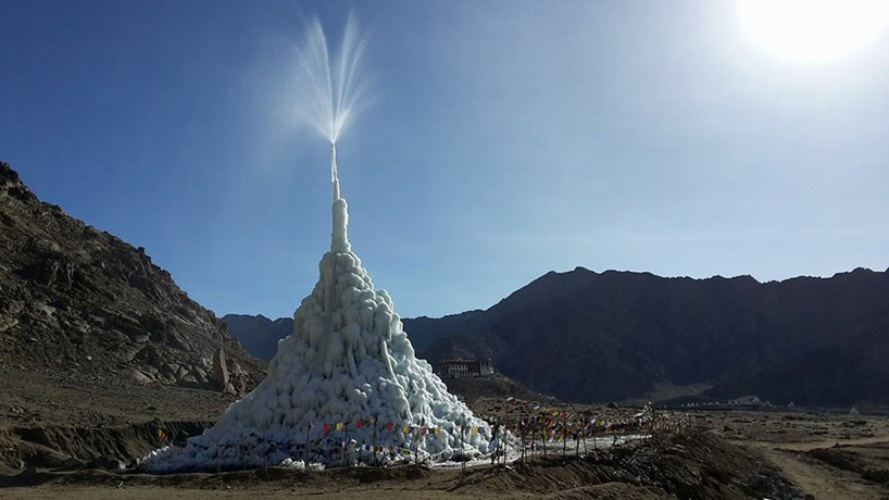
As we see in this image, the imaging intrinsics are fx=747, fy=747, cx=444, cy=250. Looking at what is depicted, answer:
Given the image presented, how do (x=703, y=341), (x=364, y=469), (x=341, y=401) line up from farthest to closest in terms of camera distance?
(x=703, y=341) → (x=341, y=401) → (x=364, y=469)

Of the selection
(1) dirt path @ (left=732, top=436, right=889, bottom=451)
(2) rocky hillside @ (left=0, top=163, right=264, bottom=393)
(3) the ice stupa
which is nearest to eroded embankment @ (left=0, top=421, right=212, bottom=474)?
(3) the ice stupa

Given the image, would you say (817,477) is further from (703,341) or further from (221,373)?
(703,341)

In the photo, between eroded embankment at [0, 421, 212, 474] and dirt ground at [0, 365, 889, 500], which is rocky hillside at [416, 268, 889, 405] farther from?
eroded embankment at [0, 421, 212, 474]

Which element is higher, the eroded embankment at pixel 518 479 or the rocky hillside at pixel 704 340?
the rocky hillside at pixel 704 340

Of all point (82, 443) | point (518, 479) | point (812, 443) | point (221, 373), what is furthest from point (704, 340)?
point (518, 479)

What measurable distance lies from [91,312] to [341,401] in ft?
155

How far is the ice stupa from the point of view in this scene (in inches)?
1334

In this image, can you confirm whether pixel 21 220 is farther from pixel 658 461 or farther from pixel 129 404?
pixel 658 461

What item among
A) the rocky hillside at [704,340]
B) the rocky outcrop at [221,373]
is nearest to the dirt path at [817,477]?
the rocky outcrop at [221,373]

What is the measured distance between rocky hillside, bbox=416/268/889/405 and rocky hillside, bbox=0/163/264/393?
82161 mm

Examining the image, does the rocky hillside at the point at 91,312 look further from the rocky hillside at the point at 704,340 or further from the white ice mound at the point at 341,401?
the rocky hillside at the point at 704,340

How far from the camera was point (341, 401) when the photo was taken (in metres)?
35.2

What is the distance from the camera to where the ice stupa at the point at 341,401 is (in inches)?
1334

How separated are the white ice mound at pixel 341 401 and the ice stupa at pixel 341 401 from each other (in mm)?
52
